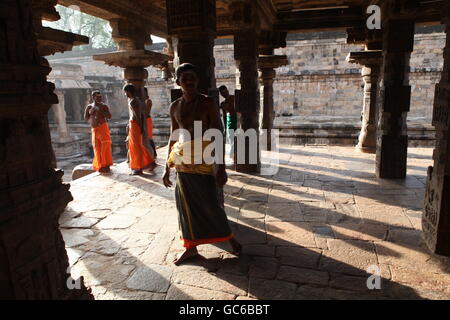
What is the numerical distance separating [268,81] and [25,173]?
25.9 feet

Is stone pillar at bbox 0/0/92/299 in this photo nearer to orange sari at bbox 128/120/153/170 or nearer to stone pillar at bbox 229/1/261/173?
stone pillar at bbox 229/1/261/173

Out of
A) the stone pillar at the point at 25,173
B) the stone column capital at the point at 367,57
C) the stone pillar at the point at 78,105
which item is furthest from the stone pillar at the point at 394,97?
the stone pillar at the point at 78,105

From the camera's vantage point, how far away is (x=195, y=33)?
3.58 m

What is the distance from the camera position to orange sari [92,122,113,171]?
696 centimetres

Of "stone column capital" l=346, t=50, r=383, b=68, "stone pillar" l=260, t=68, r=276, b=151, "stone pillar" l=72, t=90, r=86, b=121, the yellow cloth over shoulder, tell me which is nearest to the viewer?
the yellow cloth over shoulder

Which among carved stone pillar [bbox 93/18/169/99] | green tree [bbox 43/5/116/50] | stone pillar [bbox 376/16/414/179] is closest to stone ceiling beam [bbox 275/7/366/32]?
stone pillar [bbox 376/16/414/179]

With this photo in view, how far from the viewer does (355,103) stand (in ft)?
53.6

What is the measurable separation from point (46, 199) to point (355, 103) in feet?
55.4

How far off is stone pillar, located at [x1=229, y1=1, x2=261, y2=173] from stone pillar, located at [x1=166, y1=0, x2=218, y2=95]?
2135 mm

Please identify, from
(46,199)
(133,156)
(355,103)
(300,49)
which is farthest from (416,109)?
(46,199)
